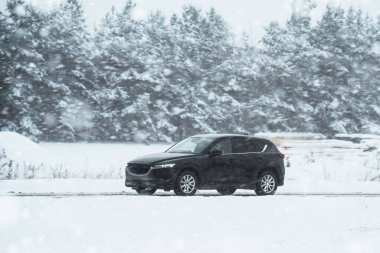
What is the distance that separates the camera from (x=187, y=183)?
17594mm

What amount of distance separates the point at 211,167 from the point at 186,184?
88 cm

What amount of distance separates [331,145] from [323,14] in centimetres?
3851

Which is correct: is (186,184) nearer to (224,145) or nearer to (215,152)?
(215,152)

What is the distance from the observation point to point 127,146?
6019 centimetres

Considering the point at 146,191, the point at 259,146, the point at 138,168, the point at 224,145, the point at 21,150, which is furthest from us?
the point at 21,150

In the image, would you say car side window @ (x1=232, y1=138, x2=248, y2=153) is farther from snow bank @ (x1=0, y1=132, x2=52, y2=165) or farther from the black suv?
snow bank @ (x1=0, y1=132, x2=52, y2=165)

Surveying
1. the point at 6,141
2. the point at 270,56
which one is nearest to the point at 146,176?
the point at 6,141

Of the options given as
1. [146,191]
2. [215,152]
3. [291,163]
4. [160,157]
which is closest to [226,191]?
[215,152]

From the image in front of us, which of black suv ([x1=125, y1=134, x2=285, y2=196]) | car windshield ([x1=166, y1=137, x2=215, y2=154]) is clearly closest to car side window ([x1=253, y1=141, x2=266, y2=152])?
black suv ([x1=125, y1=134, x2=285, y2=196])

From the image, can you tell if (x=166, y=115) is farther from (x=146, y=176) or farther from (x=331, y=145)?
(x=146, y=176)

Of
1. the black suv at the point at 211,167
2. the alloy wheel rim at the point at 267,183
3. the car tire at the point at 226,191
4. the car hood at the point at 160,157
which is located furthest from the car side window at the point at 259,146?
the car hood at the point at 160,157
